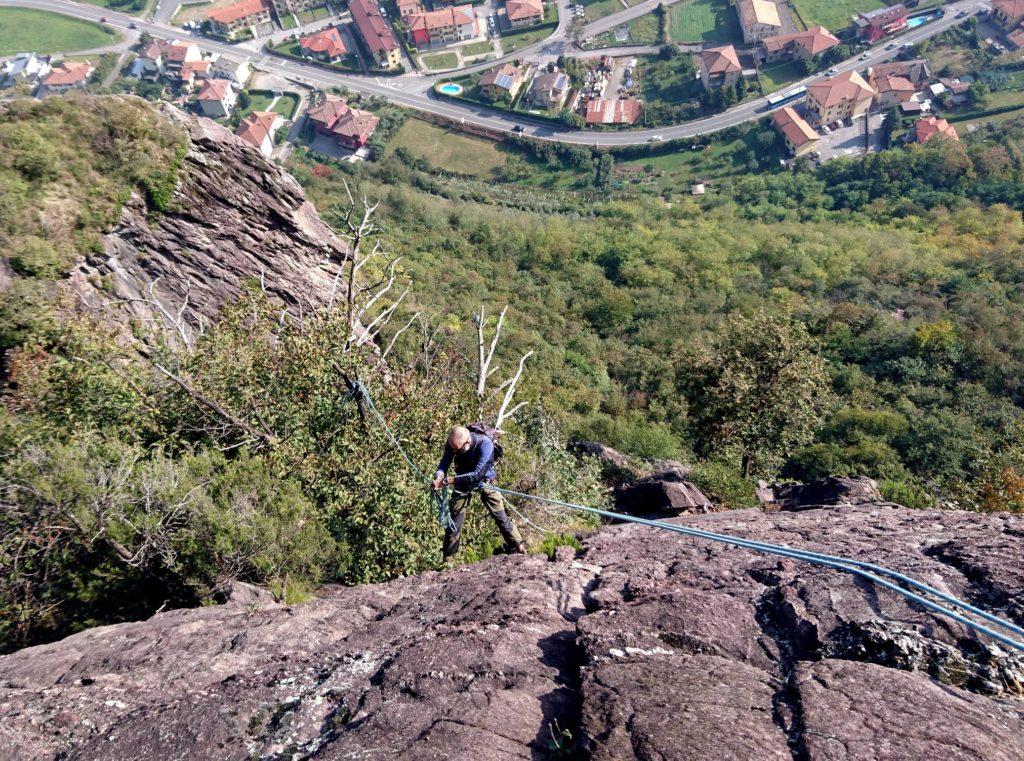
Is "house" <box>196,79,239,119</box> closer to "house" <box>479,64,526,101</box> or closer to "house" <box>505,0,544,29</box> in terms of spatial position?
"house" <box>479,64,526,101</box>

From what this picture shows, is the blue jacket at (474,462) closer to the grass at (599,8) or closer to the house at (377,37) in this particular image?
the house at (377,37)

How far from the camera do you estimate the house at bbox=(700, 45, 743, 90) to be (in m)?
70.9

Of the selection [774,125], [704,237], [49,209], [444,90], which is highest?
[444,90]

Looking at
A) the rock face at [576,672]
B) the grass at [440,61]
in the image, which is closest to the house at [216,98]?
the grass at [440,61]

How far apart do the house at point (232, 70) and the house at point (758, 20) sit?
2546 inches

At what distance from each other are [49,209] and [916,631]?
18219 millimetres

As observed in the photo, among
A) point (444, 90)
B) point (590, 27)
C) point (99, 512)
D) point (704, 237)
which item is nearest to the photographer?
point (99, 512)

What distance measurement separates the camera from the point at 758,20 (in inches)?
3012

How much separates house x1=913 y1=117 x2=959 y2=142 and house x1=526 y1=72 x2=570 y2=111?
38.0m

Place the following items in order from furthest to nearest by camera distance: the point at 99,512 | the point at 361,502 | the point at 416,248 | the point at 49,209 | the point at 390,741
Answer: the point at 416,248
the point at 49,209
the point at 361,502
the point at 99,512
the point at 390,741

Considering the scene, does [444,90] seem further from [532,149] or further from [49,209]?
[49,209]

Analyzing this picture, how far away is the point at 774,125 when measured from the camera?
67312mm

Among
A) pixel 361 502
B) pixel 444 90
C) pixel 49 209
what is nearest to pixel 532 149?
pixel 444 90

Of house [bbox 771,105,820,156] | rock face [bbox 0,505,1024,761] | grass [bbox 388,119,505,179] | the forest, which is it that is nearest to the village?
house [bbox 771,105,820,156]
